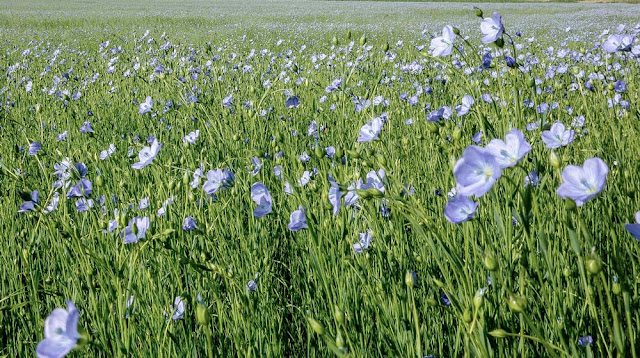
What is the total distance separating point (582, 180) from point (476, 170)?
0.56ft

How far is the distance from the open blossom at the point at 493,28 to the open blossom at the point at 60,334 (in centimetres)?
116

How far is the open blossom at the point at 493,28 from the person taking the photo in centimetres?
132

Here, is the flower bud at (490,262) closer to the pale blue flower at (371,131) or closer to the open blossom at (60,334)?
the open blossom at (60,334)

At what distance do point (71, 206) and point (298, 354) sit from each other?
138 centimetres

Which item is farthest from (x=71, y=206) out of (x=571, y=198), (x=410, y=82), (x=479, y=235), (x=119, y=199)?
(x=410, y=82)

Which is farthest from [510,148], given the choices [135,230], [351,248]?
[135,230]

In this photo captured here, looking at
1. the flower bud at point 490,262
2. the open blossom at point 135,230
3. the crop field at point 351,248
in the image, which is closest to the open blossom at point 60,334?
the crop field at point 351,248

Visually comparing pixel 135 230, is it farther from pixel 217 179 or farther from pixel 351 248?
pixel 351 248

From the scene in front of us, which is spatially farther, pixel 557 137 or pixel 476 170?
pixel 557 137

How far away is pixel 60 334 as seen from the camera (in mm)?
739

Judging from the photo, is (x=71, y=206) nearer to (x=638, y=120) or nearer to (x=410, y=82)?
(x=638, y=120)

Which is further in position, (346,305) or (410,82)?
(410,82)

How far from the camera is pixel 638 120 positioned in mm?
2514

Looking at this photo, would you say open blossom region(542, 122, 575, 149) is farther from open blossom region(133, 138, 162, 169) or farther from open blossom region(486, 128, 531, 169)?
open blossom region(133, 138, 162, 169)
